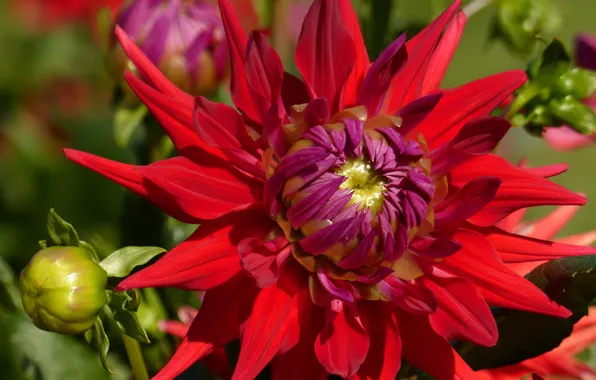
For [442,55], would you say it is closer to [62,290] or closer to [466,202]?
[466,202]

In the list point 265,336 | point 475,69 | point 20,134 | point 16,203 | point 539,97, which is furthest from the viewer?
point 475,69

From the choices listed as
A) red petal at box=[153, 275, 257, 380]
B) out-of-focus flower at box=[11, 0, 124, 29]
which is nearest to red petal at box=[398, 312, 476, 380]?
red petal at box=[153, 275, 257, 380]

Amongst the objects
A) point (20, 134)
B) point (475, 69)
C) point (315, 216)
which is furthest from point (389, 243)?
point (475, 69)

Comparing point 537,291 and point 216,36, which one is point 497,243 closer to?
point 537,291

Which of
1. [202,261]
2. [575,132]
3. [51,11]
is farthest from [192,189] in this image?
[51,11]

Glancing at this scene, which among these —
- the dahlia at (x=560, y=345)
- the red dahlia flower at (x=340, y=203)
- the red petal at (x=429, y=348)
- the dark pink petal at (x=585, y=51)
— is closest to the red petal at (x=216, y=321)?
the red dahlia flower at (x=340, y=203)
